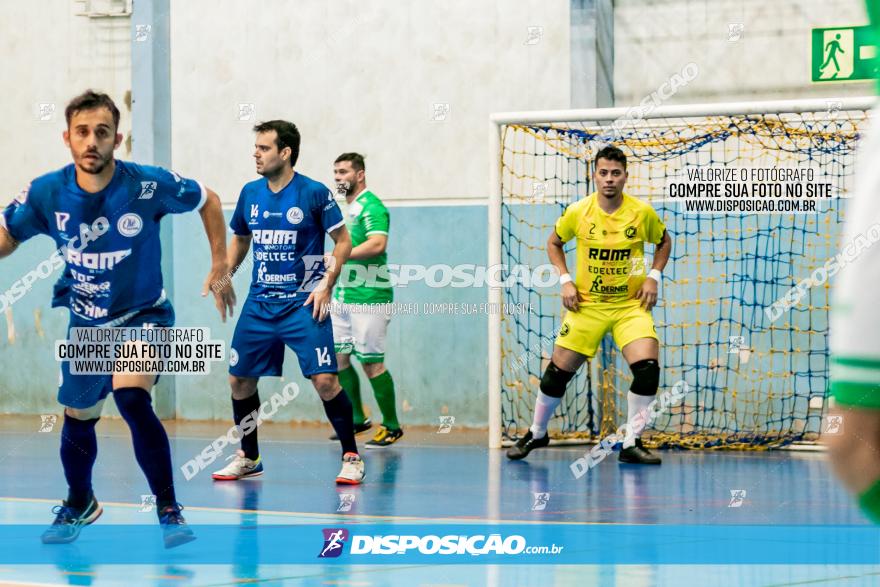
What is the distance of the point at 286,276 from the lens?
323 inches

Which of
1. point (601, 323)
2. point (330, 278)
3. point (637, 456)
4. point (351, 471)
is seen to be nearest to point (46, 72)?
point (601, 323)

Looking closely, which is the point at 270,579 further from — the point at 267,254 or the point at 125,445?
the point at 125,445

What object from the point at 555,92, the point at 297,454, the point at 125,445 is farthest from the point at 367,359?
the point at 555,92

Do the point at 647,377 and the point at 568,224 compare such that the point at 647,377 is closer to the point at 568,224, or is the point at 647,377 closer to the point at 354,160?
the point at 568,224

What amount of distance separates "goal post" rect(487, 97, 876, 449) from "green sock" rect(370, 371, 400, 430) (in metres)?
0.78

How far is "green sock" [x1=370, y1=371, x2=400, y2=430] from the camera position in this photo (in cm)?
1063

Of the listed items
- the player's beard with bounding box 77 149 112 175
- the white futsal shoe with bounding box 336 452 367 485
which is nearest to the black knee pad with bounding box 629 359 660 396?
the white futsal shoe with bounding box 336 452 367 485

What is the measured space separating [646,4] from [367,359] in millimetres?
4146

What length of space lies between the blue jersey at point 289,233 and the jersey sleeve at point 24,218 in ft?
7.51

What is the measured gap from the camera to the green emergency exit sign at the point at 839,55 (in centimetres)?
1123

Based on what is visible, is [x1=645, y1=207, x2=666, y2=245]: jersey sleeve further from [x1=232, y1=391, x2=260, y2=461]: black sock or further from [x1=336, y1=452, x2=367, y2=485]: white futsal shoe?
[x1=232, y1=391, x2=260, y2=461]: black sock

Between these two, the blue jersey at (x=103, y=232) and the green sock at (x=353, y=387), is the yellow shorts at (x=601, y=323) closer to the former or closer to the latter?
the green sock at (x=353, y=387)

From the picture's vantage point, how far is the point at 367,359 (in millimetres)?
10648

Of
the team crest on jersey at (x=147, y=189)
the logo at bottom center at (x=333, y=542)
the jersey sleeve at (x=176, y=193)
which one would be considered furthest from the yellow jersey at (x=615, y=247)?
the team crest on jersey at (x=147, y=189)
